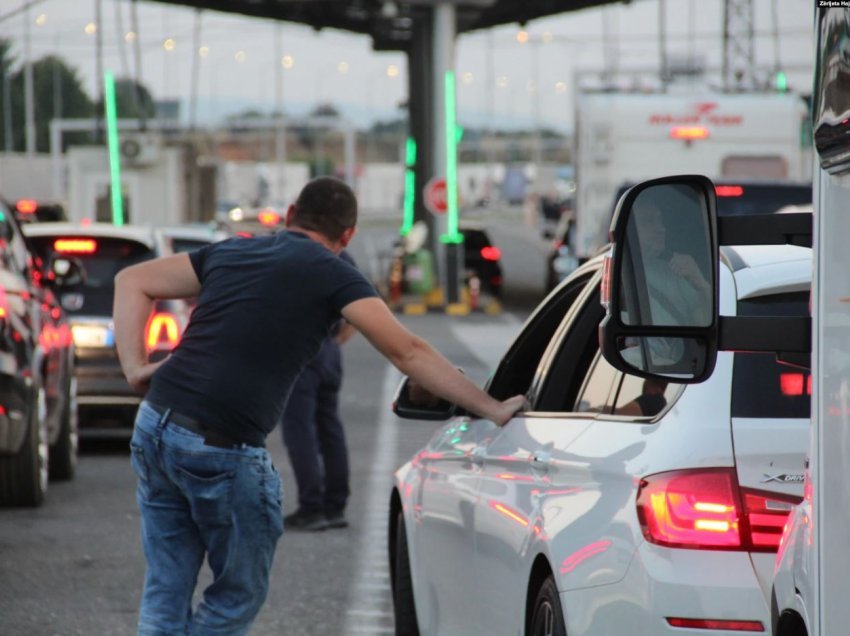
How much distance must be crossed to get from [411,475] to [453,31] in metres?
31.4

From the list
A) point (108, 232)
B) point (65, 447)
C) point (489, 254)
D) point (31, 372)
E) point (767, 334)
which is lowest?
point (489, 254)

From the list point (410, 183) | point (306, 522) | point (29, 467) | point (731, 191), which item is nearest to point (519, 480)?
point (306, 522)

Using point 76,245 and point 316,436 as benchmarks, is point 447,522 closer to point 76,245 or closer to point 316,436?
point 316,436

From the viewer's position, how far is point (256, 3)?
4069 cm

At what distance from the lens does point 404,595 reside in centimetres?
669

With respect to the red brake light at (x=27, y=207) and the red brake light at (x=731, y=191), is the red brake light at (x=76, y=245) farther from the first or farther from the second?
the red brake light at (x=27, y=207)

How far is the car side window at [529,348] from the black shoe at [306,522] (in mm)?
4653

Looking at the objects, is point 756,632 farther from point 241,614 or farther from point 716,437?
point 241,614

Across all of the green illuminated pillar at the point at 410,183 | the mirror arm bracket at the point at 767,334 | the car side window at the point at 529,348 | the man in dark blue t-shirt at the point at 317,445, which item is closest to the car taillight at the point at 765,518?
the mirror arm bracket at the point at 767,334

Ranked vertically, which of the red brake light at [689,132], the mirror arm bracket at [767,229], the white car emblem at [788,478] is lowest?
the white car emblem at [788,478]

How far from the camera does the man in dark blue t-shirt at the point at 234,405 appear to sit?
541 cm

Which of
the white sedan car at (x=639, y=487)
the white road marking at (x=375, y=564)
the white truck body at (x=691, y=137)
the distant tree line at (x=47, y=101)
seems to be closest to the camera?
the white sedan car at (x=639, y=487)

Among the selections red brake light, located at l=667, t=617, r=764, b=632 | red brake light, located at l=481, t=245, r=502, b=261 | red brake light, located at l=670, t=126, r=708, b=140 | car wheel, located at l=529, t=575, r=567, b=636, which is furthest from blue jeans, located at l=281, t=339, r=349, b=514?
red brake light, located at l=481, t=245, r=502, b=261

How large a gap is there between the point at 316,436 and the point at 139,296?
524cm
